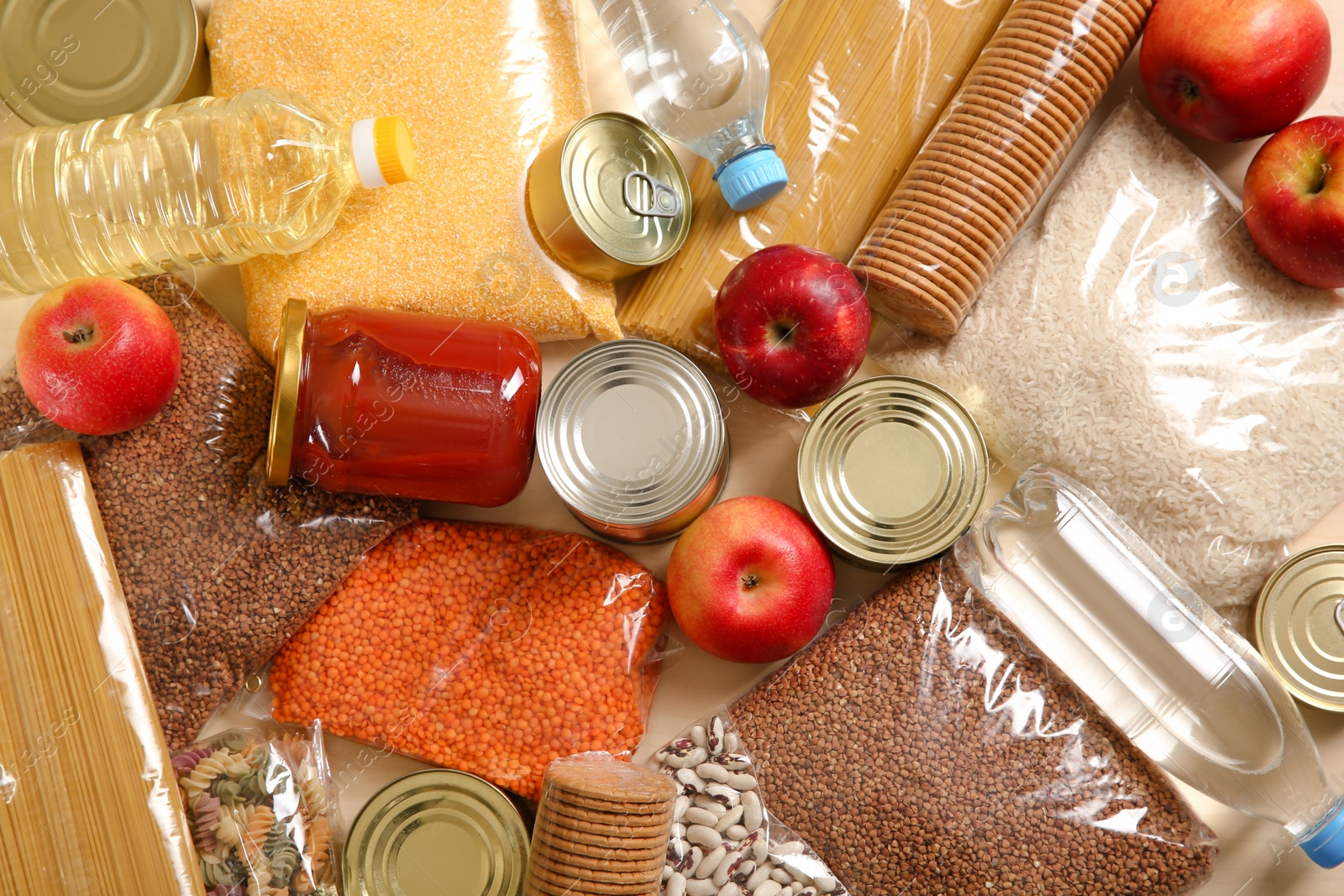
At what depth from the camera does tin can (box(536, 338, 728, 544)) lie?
107 cm

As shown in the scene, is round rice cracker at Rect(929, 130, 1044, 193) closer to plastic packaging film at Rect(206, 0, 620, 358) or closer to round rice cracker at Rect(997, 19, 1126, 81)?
round rice cracker at Rect(997, 19, 1126, 81)

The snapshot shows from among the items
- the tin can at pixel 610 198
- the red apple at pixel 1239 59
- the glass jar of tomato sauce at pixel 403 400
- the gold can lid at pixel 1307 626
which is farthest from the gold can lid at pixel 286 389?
the gold can lid at pixel 1307 626

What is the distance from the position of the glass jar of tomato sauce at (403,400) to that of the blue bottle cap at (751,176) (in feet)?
1.03

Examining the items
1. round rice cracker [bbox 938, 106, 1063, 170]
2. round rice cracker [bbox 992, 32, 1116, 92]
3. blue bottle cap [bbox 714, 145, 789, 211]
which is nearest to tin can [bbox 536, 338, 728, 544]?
blue bottle cap [bbox 714, 145, 789, 211]

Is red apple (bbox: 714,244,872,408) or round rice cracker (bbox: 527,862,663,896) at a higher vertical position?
red apple (bbox: 714,244,872,408)

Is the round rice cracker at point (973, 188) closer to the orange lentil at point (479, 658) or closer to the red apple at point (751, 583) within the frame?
the red apple at point (751, 583)

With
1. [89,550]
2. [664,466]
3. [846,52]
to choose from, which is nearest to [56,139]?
[89,550]

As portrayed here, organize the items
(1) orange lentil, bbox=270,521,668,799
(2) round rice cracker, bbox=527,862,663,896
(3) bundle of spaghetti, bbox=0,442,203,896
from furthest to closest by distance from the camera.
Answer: (1) orange lentil, bbox=270,521,668,799, (3) bundle of spaghetti, bbox=0,442,203,896, (2) round rice cracker, bbox=527,862,663,896

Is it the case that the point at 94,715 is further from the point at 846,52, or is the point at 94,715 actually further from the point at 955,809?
the point at 846,52

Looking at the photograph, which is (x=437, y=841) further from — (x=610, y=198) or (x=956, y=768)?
(x=610, y=198)

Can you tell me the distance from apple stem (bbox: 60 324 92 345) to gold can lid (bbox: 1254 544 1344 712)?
4.66ft

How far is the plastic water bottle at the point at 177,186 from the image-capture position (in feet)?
3.52

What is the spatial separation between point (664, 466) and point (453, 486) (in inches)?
10.1

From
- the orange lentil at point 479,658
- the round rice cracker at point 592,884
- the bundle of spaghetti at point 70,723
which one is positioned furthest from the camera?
the orange lentil at point 479,658
